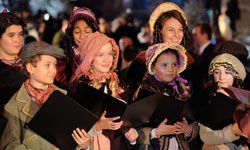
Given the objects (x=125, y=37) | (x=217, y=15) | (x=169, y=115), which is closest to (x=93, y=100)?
(x=169, y=115)

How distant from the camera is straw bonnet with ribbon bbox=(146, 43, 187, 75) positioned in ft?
21.1

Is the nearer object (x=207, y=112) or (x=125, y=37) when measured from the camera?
(x=207, y=112)

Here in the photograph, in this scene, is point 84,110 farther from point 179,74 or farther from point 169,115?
point 179,74

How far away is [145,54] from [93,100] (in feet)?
4.31

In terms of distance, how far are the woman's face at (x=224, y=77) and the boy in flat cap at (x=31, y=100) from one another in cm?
136

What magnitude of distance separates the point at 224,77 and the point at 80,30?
1.68 metres

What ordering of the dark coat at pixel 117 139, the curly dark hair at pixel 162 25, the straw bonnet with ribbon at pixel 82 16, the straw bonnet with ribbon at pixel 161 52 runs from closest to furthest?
the dark coat at pixel 117 139
the straw bonnet with ribbon at pixel 161 52
the curly dark hair at pixel 162 25
the straw bonnet with ribbon at pixel 82 16

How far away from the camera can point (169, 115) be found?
603cm

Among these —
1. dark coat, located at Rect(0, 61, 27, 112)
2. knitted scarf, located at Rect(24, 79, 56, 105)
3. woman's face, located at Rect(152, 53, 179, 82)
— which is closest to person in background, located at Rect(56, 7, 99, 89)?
dark coat, located at Rect(0, 61, 27, 112)

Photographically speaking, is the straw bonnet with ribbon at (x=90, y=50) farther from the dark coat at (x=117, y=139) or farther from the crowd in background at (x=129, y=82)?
the dark coat at (x=117, y=139)

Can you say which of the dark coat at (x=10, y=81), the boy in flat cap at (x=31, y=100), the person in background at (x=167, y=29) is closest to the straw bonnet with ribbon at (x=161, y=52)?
the person in background at (x=167, y=29)

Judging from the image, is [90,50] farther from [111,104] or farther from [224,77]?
[224,77]

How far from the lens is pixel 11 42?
6.57 meters

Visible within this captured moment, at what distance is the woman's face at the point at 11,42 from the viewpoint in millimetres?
6566
